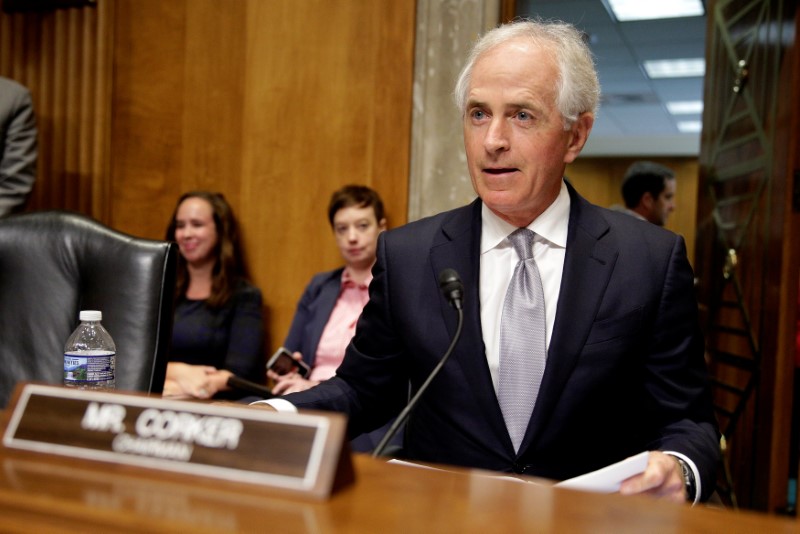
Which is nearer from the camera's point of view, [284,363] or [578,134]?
[578,134]

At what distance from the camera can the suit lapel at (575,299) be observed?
1358mm

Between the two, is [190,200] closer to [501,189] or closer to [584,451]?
[501,189]

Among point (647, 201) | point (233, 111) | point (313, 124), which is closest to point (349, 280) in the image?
point (313, 124)

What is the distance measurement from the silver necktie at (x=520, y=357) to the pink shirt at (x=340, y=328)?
146 cm

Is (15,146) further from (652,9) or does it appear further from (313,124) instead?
(652,9)

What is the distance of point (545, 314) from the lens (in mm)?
1426

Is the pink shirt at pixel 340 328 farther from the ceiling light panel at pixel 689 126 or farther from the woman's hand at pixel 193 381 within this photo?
the ceiling light panel at pixel 689 126

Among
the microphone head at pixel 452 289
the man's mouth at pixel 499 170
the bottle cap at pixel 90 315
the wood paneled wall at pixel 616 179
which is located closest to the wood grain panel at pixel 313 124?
the man's mouth at pixel 499 170

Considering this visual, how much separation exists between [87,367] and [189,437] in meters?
0.77

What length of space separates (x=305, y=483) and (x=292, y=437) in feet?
0.16

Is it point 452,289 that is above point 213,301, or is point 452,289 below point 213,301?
above

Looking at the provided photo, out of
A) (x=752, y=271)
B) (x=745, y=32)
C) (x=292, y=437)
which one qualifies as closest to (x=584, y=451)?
(x=292, y=437)

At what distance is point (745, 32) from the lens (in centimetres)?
317

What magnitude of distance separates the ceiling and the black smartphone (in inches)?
60.5
